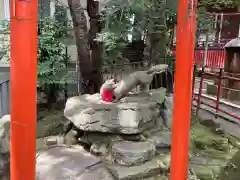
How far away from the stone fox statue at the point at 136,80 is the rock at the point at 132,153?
877 mm

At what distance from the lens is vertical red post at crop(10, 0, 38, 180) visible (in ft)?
5.08

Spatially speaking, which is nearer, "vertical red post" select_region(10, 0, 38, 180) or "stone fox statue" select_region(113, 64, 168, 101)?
"vertical red post" select_region(10, 0, 38, 180)

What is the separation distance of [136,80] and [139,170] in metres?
1.35

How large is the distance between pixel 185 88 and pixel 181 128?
0.31 metres

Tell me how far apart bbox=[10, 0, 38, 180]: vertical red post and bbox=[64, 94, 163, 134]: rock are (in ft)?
7.89

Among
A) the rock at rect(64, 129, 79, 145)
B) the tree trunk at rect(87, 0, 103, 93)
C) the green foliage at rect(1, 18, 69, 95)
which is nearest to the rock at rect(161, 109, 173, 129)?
the rock at rect(64, 129, 79, 145)

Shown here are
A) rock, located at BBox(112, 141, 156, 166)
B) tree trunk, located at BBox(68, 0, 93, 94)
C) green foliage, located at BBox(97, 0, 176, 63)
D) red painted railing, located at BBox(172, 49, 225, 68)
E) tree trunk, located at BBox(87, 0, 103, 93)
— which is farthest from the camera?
red painted railing, located at BBox(172, 49, 225, 68)

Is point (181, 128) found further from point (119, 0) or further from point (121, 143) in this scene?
point (119, 0)

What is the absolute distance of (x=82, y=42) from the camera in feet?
19.6

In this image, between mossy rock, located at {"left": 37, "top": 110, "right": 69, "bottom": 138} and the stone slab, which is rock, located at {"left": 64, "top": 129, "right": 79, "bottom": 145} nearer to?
the stone slab

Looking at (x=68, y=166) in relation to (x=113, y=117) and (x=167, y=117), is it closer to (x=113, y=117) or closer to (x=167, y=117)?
(x=113, y=117)

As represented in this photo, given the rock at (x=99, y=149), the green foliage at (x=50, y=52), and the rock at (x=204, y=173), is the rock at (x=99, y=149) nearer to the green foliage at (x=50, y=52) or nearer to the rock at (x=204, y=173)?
the rock at (x=204, y=173)

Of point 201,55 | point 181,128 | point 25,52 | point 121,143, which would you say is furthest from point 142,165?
point 201,55

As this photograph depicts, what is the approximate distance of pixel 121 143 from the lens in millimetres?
3980
